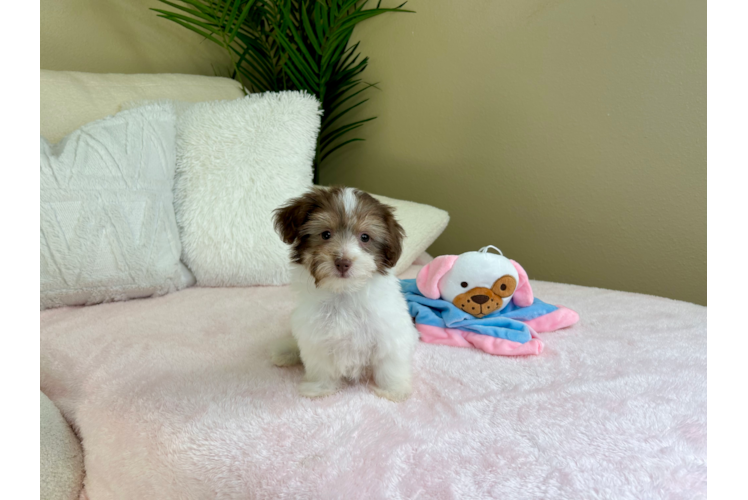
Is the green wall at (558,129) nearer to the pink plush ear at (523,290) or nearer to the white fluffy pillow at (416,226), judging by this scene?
the white fluffy pillow at (416,226)

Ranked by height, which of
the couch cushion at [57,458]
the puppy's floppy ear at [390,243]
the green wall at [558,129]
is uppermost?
the green wall at [558,129]

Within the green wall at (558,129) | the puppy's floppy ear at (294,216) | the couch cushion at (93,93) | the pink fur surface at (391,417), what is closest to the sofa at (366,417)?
the pink fur surface at (391,417)

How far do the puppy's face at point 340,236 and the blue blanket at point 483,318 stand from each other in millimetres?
392

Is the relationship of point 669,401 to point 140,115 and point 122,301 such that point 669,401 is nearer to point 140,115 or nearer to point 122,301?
point 122,301

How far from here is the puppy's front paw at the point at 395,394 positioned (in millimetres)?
1113

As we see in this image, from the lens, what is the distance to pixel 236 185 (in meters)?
1.92

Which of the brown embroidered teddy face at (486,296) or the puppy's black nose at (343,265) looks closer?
the puppy's black nose at (343,265)

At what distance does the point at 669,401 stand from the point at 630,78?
1339mm

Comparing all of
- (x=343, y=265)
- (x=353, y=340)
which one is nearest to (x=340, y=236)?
(x=343, y=265)

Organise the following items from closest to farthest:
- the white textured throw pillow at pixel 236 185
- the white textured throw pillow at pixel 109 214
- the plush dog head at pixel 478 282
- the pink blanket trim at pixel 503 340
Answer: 1. the pink blanket trim at pixel 503 340
2. the plush dog head at pixel 478 282
3. the white textured throw pillow at pixel 109 214
4. the white textured throw pillow at pixel 236 185

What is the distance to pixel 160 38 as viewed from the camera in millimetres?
2629

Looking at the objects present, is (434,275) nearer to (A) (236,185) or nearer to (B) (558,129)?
(A) (236,185)
